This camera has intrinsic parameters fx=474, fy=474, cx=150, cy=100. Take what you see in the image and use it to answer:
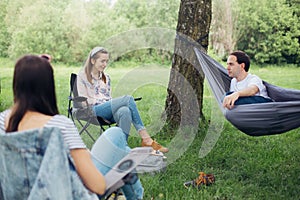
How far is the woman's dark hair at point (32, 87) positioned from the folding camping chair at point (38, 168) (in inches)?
3.8

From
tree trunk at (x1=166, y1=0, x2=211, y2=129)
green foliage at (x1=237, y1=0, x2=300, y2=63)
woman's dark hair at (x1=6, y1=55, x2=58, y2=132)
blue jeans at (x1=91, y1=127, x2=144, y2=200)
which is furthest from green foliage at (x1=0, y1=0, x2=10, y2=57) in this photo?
woman's dark hair at (x1=6, y1=55, x2=58, y2=132)

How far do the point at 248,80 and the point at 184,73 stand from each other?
108 centimetres

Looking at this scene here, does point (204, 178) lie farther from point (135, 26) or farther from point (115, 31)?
point (135, 26)

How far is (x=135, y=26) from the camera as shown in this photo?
13258 millimetres

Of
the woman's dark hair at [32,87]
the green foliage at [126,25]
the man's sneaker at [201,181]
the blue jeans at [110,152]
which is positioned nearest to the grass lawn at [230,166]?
the man's sneaker at [201,181]

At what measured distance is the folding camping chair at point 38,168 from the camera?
5.04 feet

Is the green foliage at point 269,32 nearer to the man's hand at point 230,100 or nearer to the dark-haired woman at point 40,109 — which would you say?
the man's hand at point 230,100

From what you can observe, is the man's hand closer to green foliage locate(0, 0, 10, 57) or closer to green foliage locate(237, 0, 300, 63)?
green foliage locate(0, 0, 10, 57)

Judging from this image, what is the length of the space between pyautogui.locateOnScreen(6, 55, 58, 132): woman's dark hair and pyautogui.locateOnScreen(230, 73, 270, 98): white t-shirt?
1950 mm

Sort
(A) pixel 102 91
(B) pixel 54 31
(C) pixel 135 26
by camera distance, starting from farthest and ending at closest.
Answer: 1. (C) pixel 135 26
2. (B) pixel 54 31
3. (A) pixel 102 91

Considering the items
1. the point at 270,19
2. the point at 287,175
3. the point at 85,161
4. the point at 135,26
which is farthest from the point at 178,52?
the point at 270,19

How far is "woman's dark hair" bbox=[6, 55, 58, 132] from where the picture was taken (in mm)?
1587

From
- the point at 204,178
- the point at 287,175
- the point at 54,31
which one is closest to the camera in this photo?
the point at 204,178

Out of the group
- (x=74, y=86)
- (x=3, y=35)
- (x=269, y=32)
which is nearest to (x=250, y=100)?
(x=74, y=86)
